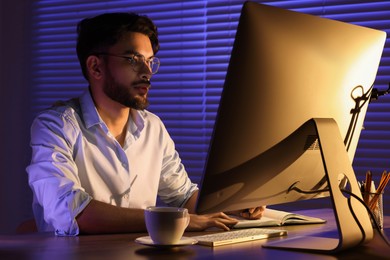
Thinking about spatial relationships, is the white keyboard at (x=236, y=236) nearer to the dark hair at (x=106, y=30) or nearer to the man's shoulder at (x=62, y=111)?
the man's shoulder at (x=62, y=111)

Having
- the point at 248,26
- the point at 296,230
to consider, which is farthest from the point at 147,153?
the point at 248,26

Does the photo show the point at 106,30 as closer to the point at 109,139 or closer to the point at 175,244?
the point at 109,139

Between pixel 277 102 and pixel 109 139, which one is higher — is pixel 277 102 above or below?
below

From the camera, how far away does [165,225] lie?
1.28 m

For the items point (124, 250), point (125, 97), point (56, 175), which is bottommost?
point (124, 250)

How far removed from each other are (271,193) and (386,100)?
150 cm

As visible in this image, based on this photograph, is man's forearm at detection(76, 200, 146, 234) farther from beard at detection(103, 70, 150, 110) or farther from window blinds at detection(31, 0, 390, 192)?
window blinds at detection(31, 0, 390, 192)

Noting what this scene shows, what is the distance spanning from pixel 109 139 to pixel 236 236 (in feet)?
2.68

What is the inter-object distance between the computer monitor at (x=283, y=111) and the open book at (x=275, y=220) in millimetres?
254

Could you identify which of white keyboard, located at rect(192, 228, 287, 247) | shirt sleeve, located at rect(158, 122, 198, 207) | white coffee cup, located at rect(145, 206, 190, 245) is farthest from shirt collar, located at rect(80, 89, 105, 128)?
white coffee cup, located at rect(145, 206, 190, 245)

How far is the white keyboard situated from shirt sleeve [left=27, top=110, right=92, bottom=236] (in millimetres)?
445

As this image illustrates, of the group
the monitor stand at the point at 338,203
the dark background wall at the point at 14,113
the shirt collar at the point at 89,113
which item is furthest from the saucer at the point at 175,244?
the dark background wall at the point at 14,113

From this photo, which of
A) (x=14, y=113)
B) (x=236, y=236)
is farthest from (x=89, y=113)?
(x=14, y=113)

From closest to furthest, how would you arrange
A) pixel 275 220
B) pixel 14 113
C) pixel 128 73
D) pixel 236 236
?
1. pixel 236 236
2. pixel 275 220
3. pixel 128 73
4. pixel 14 113
